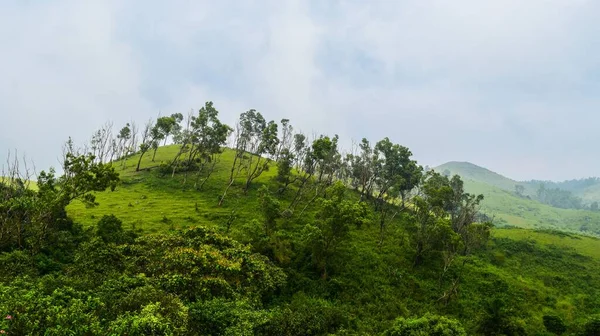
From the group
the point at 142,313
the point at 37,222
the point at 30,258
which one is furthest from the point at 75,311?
the point at 37,222

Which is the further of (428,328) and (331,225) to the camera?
(331,225)

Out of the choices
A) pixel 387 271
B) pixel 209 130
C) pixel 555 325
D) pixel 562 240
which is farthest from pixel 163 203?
pixel 562 240

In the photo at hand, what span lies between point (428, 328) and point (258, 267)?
13150 mm

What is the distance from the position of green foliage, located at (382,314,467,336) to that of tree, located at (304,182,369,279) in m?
11.2

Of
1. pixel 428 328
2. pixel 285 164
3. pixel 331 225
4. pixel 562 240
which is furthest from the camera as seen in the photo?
pixel 562 240

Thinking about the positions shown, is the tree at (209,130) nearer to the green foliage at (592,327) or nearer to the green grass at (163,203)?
the green grass at (163,203)

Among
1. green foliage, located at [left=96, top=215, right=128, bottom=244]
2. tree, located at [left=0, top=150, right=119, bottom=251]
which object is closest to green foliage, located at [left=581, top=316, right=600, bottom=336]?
green foliage, located at [left=96, top=215, right=128, bottom=244]

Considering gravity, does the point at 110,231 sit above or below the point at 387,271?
above

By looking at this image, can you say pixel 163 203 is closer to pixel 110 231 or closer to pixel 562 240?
pixel 110 231

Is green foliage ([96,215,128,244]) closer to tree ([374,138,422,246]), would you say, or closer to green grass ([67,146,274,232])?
green grass ([67,146,274,232])

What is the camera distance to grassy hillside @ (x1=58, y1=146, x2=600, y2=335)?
29391 millimetres

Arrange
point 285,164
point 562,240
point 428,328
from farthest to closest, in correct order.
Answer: point 562,240
point 285,164
point 428,328

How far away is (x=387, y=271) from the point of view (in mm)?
35406

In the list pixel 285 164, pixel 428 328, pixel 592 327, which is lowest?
pixel 592 327
